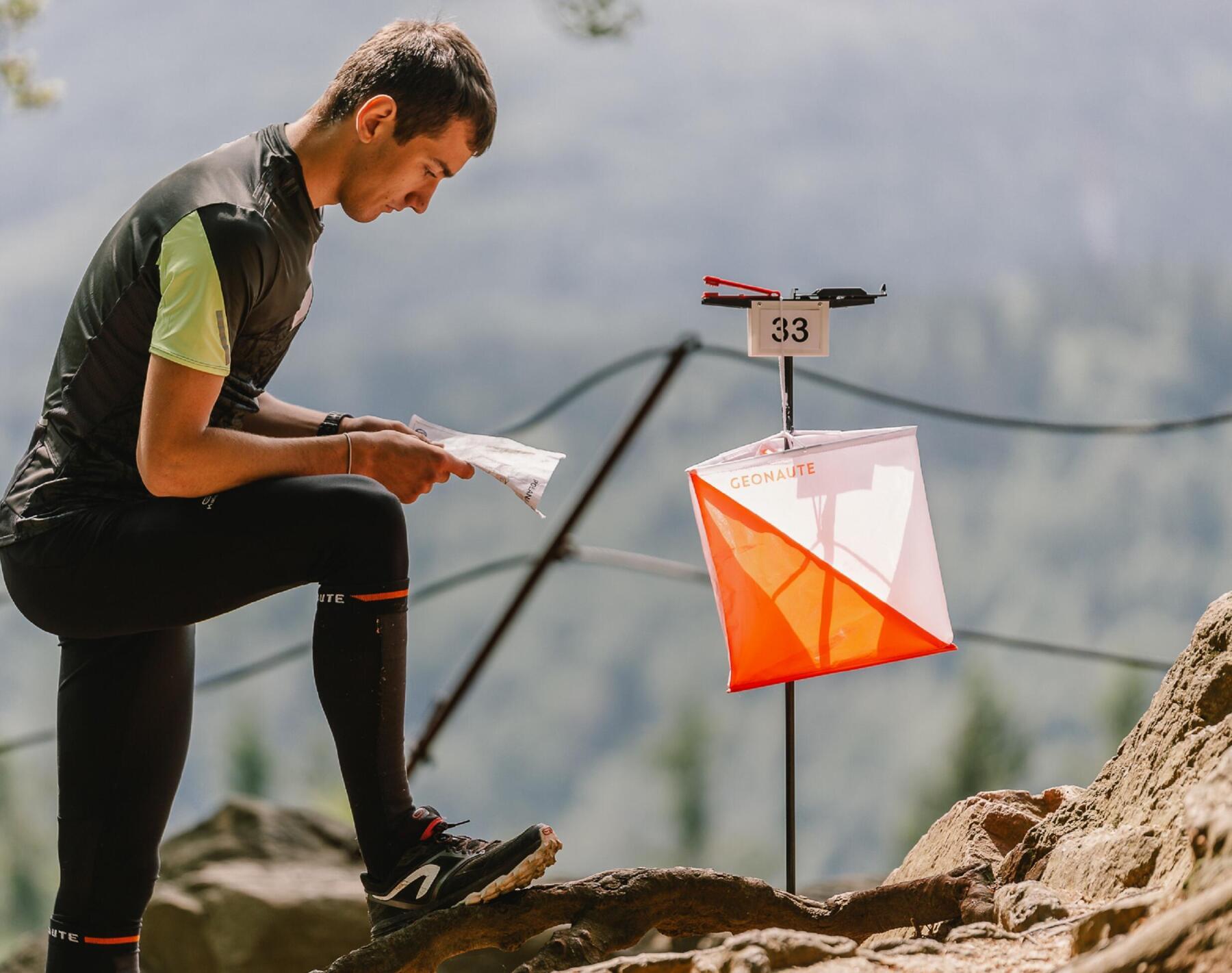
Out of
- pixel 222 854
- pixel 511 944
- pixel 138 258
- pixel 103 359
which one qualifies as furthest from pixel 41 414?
pixel 222 854

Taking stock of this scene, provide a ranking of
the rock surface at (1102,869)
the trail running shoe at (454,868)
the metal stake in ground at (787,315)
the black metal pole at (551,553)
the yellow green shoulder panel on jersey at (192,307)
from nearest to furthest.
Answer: the rock surface at (1102,869), the yellow green shoulder panel on jersey at (192,307), the trail running shoe at (454,868), the metal stake in ground at (787,315), the black metal pole at (551,553)

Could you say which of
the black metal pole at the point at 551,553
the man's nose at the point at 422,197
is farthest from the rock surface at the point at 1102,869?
the black metal pole at the point at 551,553

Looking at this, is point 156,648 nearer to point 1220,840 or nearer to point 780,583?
point 780,583

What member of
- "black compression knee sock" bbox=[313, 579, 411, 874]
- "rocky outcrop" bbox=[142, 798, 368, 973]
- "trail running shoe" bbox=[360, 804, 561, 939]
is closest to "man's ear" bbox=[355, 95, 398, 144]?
"black compression knee sock" bbox=[313, 579, 411, 874]

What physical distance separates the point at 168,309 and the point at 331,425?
369mm

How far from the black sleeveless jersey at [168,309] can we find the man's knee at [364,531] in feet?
0.58

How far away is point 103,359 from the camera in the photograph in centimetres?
135

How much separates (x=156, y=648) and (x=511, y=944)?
0.57 m

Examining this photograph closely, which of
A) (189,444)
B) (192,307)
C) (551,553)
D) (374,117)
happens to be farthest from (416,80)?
(551,553)

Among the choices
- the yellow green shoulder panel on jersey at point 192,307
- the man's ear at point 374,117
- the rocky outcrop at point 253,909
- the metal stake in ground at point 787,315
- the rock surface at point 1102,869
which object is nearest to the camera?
the rock surface at point 1102,869

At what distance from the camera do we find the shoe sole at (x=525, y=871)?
1.45 meters

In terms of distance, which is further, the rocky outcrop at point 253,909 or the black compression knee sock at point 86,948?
the rocky outcrop at point 253,909

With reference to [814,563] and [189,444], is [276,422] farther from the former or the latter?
[814,563]

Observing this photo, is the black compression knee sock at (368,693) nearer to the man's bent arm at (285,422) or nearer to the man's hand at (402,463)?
the man's hand at (402,463)
